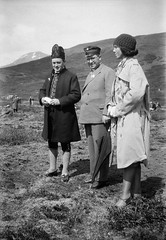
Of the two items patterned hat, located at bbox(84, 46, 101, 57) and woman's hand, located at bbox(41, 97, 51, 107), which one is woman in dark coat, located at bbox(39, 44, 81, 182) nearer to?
woman's hand, located at bbox(41, 97, 51, 107)

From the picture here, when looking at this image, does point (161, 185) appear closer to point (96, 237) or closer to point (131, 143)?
point (131, 143)

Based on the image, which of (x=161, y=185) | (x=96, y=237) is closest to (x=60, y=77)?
(x=161, y=185)

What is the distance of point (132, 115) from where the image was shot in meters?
4.57

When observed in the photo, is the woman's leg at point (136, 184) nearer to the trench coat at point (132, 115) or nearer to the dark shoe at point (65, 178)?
the trench coat at point (132, 115)

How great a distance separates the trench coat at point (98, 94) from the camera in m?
5.57

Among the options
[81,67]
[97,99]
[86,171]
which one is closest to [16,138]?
[86,171]

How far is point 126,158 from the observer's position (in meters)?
4.59

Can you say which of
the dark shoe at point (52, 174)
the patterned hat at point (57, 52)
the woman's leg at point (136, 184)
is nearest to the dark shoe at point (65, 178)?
the dark shoe at point (52, 174)

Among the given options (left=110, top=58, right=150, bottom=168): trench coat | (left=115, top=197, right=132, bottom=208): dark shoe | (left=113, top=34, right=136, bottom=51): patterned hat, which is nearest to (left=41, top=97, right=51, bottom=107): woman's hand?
(left=110, top=58, right=150, bottom=168): trench coat

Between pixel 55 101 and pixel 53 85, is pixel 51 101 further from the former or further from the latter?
pixel 53 85

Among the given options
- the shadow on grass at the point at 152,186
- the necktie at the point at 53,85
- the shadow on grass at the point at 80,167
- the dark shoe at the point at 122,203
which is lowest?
the shadow on grass at the point at 152,186

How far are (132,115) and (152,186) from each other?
192 cm

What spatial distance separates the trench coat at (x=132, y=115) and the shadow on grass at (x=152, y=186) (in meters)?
1.03

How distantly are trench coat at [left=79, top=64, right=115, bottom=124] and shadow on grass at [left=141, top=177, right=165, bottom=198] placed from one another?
1.37 metres
